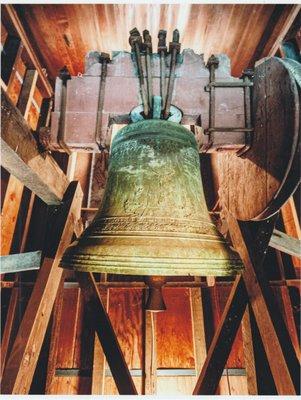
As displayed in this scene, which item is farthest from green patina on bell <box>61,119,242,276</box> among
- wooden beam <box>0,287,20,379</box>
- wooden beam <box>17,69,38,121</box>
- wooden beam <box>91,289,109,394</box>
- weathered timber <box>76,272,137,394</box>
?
wooden beam <box>0,287,20,379</box>

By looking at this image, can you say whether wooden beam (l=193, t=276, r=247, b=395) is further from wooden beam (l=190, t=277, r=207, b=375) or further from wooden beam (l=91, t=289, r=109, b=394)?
wooden beam (l=91, t=289, r=109, b=394)

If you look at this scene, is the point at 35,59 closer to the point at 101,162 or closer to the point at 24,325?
the point at 101,162

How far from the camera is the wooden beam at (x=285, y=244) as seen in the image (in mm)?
1953

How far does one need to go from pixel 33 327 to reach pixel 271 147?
5.35 ft

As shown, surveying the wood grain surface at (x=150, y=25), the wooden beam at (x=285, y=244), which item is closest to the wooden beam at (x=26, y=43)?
the wood grain surface at (x=150, y=25)

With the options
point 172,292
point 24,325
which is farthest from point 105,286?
point 24,325

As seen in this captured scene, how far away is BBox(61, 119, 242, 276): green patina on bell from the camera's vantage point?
3.27 feet

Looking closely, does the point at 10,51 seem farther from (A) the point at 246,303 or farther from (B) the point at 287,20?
(A) the point at 246,303

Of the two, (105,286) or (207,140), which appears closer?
(207,140)

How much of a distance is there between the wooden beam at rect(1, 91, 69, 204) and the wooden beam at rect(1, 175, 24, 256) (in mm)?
1798

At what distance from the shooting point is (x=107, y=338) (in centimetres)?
207

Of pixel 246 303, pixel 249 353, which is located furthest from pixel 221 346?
pixel 246 303

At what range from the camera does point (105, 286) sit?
12.6ft

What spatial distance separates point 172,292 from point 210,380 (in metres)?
1.94
